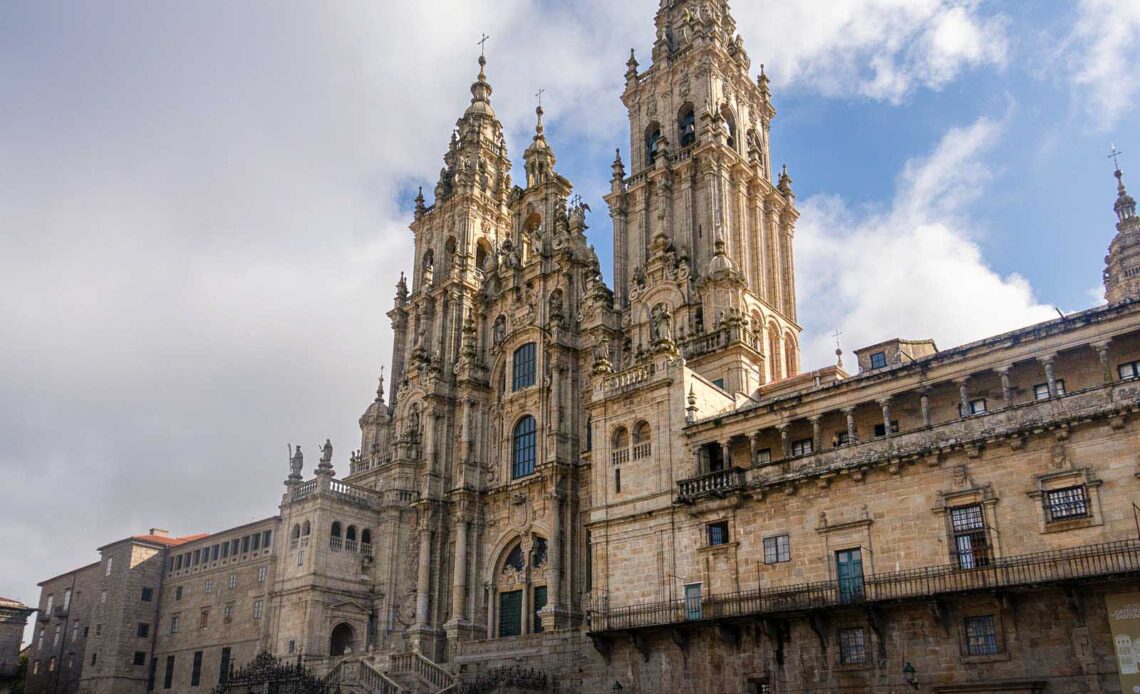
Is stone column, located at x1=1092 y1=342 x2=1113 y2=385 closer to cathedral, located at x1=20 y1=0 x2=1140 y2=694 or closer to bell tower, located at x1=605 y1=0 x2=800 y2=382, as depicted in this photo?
cathedral, located at x1=20 y1=0 x2=1140 y2=694

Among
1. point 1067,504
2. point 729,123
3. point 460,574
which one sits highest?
point 729,123

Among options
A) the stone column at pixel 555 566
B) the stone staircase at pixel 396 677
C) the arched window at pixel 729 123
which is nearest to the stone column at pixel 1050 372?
the stone staircase at pixel 396 677

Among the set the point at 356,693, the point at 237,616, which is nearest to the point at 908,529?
the point at 356,693

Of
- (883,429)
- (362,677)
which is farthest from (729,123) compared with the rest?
(362,677)

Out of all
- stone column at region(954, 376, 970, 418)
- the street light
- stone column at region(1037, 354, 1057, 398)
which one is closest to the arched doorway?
the street light

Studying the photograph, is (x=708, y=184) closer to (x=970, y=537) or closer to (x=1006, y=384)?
(x=1006, y=384)

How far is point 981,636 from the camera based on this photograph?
87.1 feet

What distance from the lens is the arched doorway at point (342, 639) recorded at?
162ft

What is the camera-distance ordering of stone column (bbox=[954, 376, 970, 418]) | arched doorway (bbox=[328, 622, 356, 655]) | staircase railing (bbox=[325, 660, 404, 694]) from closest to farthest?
stone column (bbox=[954, 376, 970, 418]) → staircase railing (bbox=[325, 660, 404, 694]) → arched doorway (bbox=[328, 622, 356, 655])

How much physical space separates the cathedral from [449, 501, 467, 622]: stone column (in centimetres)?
14

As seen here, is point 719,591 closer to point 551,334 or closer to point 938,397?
point 938,397

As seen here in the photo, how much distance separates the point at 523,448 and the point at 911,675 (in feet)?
89.8

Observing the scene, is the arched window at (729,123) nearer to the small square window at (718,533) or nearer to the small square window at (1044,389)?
the small square window at (718,533)

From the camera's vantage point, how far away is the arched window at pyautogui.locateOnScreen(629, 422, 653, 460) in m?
36.7
